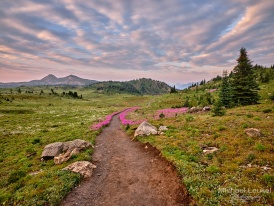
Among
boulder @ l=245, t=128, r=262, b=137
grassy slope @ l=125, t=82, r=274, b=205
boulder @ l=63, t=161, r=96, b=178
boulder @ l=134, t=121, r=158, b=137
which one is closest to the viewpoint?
grassy slope @ l=125, t=82, r=274, b=205

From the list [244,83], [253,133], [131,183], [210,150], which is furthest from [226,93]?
[131,183]

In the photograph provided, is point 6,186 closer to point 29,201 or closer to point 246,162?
point 29,201

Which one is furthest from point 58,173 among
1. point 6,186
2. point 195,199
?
point 195,199

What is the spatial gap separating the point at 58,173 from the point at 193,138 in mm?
14262

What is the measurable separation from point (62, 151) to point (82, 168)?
5.19m

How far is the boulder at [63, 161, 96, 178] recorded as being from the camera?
12.8m

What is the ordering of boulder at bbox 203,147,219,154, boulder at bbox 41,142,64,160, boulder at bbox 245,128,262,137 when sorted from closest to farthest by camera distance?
boulder at bbox 203,147,219,154 < boulder at bbox 245,128,262,137 < boulder at bbox 41,142,64,160

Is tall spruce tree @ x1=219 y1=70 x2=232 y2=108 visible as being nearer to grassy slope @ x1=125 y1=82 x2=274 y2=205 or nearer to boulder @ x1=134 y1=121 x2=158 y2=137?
grassy slope @ x1=125 y1=82 x2=274 y2=205

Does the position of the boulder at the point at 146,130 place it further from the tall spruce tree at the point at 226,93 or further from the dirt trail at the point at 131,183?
the tall spruce tree at the point at 226,93

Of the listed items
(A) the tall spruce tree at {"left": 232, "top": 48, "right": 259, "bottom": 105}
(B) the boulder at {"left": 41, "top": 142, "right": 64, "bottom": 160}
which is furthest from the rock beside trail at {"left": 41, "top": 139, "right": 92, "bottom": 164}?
(A) the tall spruce tree at {"left": 232, "top": 48, "right": 259, "bottom": 105}

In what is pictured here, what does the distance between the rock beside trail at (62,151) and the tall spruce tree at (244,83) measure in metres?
34.8

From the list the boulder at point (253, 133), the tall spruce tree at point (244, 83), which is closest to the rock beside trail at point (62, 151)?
the boulder at point (253, 133)

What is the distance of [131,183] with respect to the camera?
39.1 feet

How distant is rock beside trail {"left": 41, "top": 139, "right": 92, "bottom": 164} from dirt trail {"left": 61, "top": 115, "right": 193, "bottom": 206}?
7.03 feet
